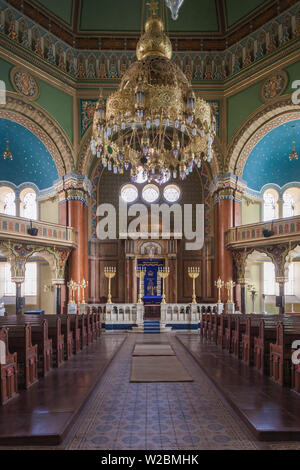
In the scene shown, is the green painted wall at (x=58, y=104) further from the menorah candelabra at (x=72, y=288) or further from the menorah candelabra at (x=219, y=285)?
the menorah candelabra at (x=219, y=285)

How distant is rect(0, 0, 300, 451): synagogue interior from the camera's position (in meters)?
8.25

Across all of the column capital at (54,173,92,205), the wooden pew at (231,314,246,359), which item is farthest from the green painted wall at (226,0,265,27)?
the wooden pew at (231,314,246,359)

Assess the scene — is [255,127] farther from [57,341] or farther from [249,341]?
[57,341]

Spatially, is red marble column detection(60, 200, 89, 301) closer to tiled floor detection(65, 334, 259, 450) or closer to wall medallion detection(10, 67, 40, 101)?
wall medallion detection(10, 67, 40, 101)

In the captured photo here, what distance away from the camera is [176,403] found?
562 centimetres

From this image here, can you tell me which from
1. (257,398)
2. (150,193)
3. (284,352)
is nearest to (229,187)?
(150,193)

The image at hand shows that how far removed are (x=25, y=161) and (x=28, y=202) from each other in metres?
2.41

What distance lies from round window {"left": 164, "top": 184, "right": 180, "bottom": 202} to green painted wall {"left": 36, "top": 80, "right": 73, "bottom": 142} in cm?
624

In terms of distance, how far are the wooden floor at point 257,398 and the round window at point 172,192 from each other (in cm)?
1374

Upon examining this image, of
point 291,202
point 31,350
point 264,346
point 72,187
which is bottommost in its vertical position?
point 264,346

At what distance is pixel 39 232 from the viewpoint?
16.9m
